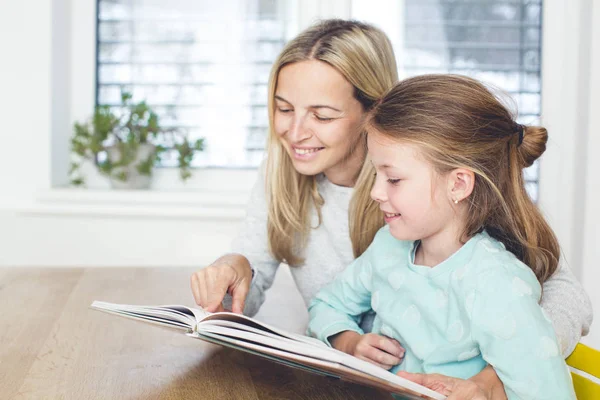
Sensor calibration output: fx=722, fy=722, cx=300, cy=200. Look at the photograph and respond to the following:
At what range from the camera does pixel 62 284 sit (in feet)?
4.94

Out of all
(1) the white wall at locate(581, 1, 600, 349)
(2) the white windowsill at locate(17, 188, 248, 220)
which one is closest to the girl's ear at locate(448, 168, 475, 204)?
(1) the white wall at locate(581, 1, 600, 349)

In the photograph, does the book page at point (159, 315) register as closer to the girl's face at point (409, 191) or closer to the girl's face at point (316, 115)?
the girl's face at point (409, 191)

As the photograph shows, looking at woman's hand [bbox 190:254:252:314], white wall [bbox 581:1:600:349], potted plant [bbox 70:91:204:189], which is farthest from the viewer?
potted plant [bbox 70:91:204:189]

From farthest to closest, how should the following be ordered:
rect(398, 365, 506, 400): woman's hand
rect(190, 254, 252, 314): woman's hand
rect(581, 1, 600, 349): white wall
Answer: rect(581, 1, 600, 349): white wall, rect(190, 254, 252, 314): woman's hand, rect(398, 365, 506, 400): woman's hand

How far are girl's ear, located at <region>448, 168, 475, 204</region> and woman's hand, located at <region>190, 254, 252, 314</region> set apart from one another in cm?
38

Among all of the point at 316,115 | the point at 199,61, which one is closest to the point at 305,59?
the point at 316,115

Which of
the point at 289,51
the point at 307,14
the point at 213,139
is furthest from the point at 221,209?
the point at 289,51

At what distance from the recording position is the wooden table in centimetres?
86

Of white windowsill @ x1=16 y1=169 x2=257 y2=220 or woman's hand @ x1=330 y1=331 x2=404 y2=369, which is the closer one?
woman's hand @ x1=330 y1=331 x2=404 y2=369

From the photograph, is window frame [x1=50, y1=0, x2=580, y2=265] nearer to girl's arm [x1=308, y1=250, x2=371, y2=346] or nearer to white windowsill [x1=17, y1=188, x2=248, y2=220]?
white windowsill [x1=17, y1=188, x2=248, y2=220]

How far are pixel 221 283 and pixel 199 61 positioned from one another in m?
1.57

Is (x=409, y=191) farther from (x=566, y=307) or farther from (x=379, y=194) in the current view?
(x=566, y=307)

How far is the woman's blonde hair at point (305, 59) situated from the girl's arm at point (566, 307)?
335 millimetres

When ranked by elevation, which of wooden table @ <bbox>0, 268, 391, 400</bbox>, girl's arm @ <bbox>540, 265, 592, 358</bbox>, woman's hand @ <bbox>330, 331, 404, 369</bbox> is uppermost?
girl's arm @ <bbox>540, 265, 592, 358</bbox>
